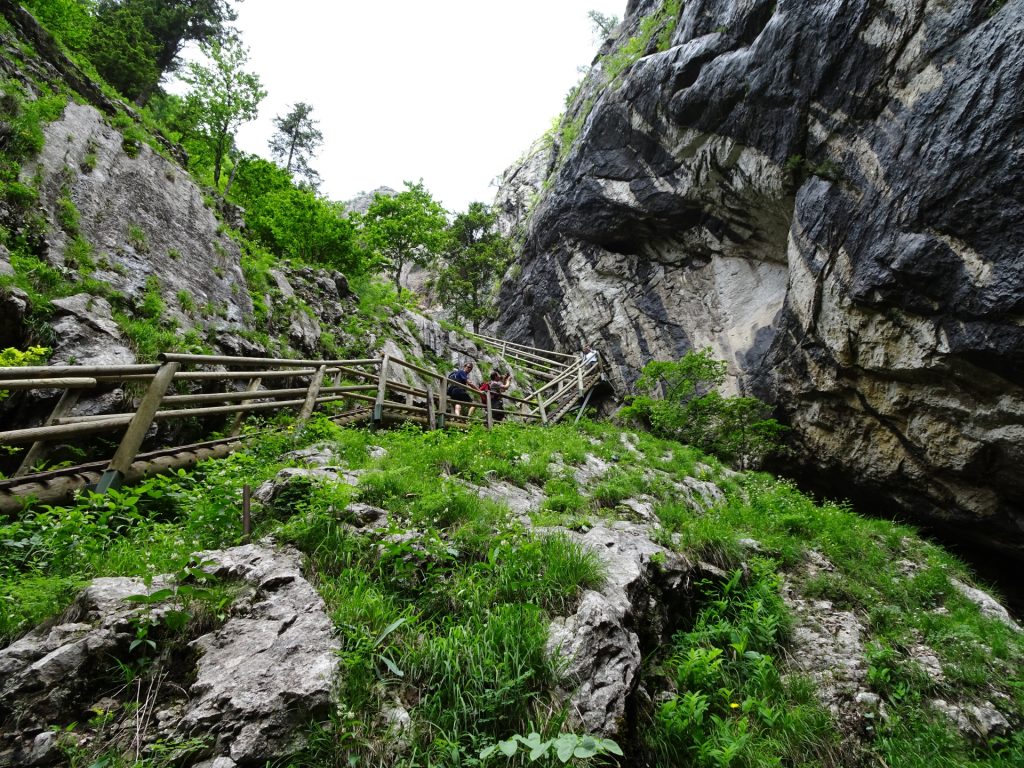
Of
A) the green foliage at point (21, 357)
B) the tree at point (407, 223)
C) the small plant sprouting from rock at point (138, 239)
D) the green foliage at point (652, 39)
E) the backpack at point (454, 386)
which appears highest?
the green foliage at point (652, 39)

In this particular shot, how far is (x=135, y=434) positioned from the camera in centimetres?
460

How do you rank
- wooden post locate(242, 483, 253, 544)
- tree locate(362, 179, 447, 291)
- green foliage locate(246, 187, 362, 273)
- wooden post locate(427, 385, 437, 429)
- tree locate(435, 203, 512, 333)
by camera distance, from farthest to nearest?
tree locate(435, 203, 512, 333), tree locate(362, 179, 447, 291), green foliage locate(246, 187, 362, 273), wooden post locate(427, 385, 437, 429), wooden post locate(242, 483, 253, 544)

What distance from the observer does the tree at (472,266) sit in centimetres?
2855

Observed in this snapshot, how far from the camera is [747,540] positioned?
6.14m

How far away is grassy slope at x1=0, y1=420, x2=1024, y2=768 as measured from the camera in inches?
104

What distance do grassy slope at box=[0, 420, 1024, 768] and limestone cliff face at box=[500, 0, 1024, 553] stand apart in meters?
4.45

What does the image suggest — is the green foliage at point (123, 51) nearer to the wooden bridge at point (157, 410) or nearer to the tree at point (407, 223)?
the tree at point (407, 223)

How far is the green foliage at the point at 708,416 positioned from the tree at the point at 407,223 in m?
15.8

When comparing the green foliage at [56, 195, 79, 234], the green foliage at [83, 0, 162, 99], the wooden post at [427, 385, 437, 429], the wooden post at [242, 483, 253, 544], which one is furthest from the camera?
the green foliage at [83, 0, 162, 99]

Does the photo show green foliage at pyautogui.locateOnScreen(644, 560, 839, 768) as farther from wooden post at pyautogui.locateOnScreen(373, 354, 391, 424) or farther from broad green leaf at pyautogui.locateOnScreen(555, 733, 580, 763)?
wooden post at pyautogui.locateOnScreen(373, 354, 391, 424)

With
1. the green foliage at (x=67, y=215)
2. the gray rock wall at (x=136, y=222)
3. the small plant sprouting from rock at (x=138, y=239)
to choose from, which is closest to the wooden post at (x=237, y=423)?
the gray rock wall at (x=136, y=222)

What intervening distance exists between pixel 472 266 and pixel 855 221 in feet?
71.5

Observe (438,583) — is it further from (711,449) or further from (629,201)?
(629,201)

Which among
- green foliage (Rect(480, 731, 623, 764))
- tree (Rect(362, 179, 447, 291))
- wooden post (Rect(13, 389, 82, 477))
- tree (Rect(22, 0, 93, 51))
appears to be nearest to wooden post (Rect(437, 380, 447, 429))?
wooden post (Rect(13, 389, 82, 477))
